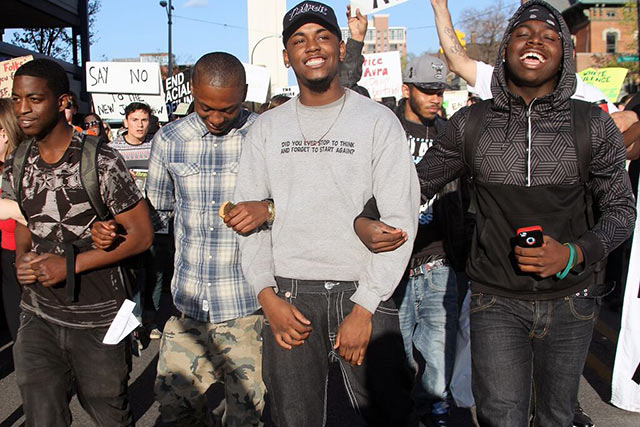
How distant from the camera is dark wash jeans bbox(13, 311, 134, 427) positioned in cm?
312

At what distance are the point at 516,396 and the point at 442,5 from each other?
240cm

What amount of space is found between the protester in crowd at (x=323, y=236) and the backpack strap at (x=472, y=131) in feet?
1.34

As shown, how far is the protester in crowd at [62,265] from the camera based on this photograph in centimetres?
312

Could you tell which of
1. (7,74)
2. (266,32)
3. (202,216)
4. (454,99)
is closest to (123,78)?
(7,74)

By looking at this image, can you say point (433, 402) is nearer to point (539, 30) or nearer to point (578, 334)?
point (578, 334)

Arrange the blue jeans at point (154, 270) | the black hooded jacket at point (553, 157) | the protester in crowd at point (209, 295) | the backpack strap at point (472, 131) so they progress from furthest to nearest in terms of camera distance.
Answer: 1. the blue jeans at point (154, 270)
2. the protester in crowd at point (209, 295)
3. the backpack strap at point (472, 131)
4. the black hooded jacket at point (553, 157)

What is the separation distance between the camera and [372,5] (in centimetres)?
597

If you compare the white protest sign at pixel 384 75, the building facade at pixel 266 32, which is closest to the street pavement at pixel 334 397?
the white protest sign at pixel 384 75

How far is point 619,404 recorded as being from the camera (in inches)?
179

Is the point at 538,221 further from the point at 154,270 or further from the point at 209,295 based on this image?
the point at 154,270

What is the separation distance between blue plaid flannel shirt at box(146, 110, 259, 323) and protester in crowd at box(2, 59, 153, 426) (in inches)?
13.4

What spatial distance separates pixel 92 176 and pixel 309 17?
48.3 inches

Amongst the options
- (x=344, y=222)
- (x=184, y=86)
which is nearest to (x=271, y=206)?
(x=344, y=222)

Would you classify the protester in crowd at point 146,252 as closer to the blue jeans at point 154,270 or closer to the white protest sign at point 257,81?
the blue jeans at point 154,270
